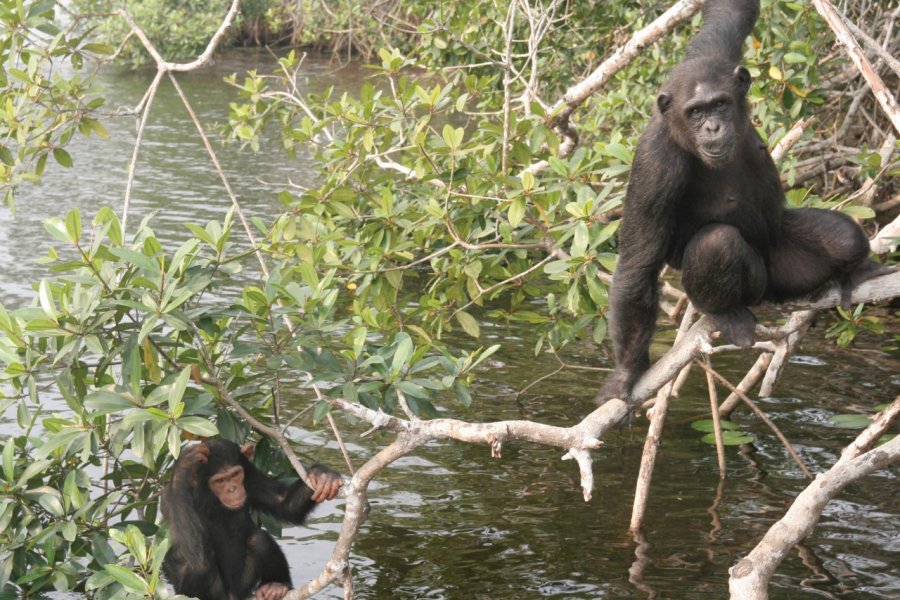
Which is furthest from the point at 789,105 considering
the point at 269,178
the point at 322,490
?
the point at 269,178

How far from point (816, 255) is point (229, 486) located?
3.69 meters

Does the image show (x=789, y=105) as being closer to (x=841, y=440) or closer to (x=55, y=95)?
(x=841, y=440)

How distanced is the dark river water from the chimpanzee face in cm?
90

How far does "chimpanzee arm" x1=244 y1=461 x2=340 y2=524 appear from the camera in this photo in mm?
6789

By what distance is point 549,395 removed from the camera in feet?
38.8

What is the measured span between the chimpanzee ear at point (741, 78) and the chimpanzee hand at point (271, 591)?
3.97 m

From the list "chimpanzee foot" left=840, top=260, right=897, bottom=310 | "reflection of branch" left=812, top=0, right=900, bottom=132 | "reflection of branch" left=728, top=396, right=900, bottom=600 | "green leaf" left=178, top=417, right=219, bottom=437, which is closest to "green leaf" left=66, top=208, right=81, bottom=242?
"green leaf" left=178, top=417, right=219, bottom=437

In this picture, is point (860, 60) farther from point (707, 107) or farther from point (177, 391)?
point (177, 391)

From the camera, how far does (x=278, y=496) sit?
692 cm

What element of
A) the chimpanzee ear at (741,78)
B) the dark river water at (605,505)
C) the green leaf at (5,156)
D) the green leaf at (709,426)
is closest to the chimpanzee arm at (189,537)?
the dark river water at (605,505)

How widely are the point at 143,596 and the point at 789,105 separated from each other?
6785mm

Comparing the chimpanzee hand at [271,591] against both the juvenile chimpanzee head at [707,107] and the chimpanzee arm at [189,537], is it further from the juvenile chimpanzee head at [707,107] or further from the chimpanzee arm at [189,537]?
the juvenile chimpanzee head at [707,107]

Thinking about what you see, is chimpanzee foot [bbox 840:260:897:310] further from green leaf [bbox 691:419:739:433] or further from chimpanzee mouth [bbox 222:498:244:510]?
green leaf [bbox 691:419:739:433]

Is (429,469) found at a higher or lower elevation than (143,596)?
lower
